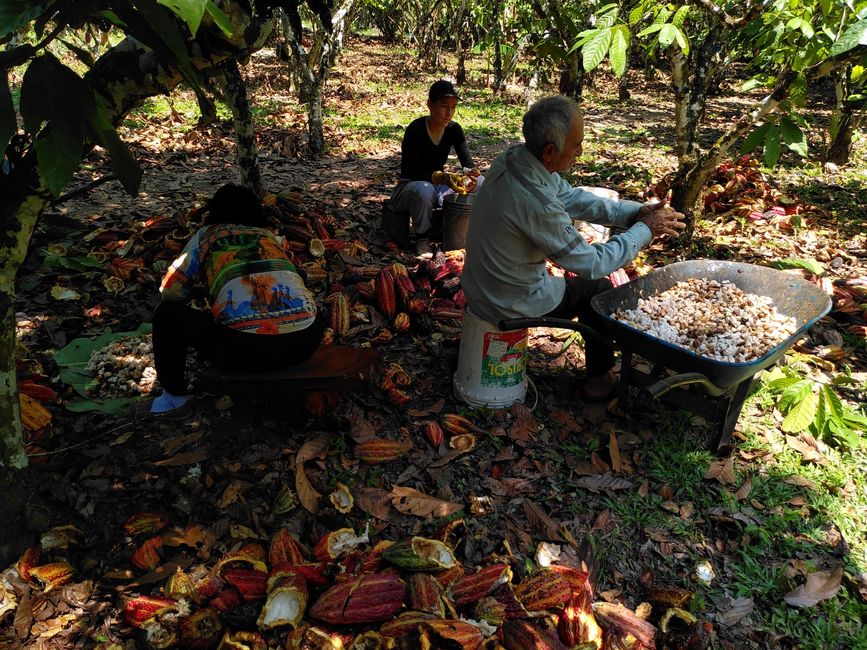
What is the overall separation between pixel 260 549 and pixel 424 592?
0.64 m

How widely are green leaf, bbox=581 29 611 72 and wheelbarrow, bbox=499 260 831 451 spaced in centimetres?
107

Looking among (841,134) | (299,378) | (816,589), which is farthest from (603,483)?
(841,134)

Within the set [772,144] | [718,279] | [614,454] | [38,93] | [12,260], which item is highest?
[38,93]

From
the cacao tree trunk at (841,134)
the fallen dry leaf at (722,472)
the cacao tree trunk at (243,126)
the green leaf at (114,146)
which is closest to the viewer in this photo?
the green leaf at (114,146)

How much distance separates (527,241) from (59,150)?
193 centimetres

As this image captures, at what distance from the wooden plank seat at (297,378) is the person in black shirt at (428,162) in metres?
2.24

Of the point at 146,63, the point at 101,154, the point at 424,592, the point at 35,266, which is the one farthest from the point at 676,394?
the point at 101,154

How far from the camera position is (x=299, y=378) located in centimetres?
244

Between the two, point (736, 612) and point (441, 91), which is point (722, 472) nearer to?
point (736, 612)

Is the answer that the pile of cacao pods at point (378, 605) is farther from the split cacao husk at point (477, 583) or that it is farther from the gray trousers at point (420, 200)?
the gray trousers at point (420, 200)

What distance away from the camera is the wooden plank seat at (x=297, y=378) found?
239cm

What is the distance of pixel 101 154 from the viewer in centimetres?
668

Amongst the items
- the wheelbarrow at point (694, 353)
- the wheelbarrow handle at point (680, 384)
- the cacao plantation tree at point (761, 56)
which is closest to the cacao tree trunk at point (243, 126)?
the cacao plantation tree at point (761, 56)

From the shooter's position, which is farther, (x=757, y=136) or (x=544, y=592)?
(x=757, y=136)
